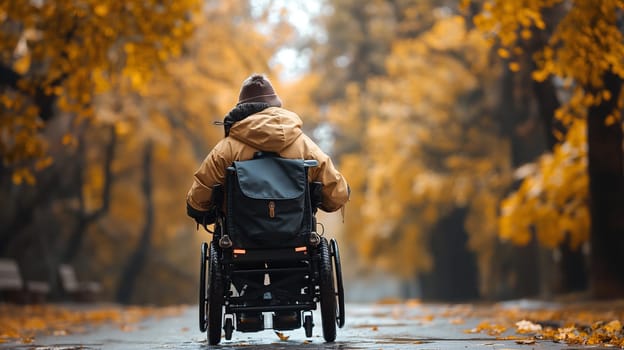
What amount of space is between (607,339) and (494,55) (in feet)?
61.3

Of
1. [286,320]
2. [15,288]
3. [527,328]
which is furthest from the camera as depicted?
[15,288]

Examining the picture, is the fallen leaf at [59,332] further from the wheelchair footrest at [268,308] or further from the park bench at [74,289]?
the park bench at [74,289]

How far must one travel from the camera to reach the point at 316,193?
839cm

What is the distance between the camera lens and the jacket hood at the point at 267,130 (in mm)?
8250

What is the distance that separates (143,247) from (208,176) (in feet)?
86.9

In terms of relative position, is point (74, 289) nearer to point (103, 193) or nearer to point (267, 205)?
point (103, 193)

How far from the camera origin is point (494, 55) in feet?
87.7

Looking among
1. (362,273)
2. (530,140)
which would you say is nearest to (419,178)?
(530,140)

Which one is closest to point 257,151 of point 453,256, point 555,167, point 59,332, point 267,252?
point 267,252

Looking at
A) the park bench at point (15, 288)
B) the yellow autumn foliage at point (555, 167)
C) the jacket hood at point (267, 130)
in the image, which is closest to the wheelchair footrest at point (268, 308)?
the jacket hood at point (267, 130)

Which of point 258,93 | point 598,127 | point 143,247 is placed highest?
point 143,247

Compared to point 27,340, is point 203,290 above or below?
above

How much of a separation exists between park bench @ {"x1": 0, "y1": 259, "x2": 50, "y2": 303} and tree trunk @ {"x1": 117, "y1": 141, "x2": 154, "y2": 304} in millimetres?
7704

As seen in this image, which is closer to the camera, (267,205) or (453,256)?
(267,205)
